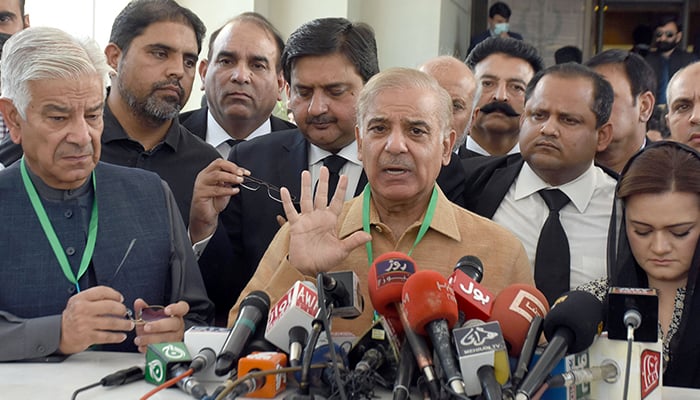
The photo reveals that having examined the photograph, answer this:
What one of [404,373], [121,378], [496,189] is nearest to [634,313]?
[404,373]

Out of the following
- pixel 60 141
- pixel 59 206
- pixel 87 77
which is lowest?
pixel 59 206

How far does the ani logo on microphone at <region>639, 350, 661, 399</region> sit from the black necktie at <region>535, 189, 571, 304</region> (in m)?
1.07

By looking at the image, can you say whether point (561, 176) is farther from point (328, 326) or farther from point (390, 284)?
point (328, 326)

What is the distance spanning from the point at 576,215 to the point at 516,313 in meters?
1.40

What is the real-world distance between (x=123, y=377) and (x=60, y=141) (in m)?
0.78

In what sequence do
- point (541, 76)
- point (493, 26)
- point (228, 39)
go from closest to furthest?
point (541, 76) → point (228, 39) → point (493, 26)

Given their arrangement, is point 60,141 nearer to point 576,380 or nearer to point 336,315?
point 336,315

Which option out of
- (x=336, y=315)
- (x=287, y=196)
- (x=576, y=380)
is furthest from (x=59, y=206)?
(x=576, y=380)

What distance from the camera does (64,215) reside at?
2.59m

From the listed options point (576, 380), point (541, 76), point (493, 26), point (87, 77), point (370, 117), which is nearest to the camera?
point (576, 380)

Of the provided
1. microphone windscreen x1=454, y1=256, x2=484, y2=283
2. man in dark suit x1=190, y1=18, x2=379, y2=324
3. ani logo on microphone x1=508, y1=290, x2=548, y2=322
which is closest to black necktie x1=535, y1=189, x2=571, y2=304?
man in dark suit x1=190, y1=18, x2=379, y2=324

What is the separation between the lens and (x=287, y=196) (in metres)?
2.55

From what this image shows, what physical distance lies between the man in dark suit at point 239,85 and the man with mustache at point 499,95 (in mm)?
941

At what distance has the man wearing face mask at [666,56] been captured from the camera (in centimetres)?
778
